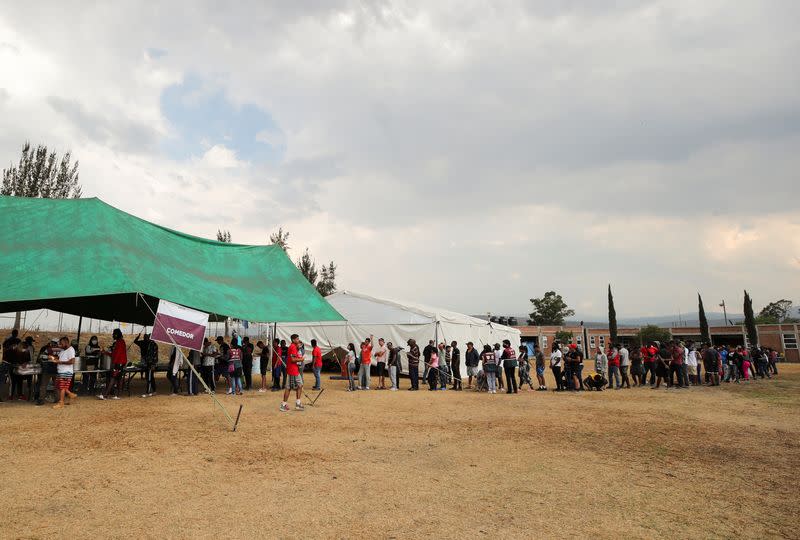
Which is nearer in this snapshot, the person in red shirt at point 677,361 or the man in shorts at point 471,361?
the person in red shirt at point 677,361

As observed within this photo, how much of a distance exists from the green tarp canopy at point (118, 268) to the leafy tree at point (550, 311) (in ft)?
197

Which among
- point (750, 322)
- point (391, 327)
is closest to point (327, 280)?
point (391, 327)

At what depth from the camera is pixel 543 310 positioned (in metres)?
71.3

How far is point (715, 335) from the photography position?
183 feet

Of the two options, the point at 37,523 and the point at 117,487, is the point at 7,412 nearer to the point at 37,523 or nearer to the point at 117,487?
the point at 117,487

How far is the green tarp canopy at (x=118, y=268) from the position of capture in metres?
10.7

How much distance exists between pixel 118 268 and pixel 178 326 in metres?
3.14

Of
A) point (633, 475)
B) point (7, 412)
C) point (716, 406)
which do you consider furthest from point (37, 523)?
point (716, 406)

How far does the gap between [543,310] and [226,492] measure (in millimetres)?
70805

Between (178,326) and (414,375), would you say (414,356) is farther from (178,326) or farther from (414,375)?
(178,326)

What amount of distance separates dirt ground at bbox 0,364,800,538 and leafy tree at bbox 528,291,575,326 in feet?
204

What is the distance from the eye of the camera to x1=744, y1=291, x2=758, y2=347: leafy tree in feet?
143

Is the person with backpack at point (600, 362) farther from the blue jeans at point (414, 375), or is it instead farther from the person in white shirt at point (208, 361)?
the person in white shirt at point (208, 361)

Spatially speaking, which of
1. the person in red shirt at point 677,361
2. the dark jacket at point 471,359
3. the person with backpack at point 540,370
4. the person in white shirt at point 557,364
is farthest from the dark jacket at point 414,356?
the person in red shirt at point 677,361
